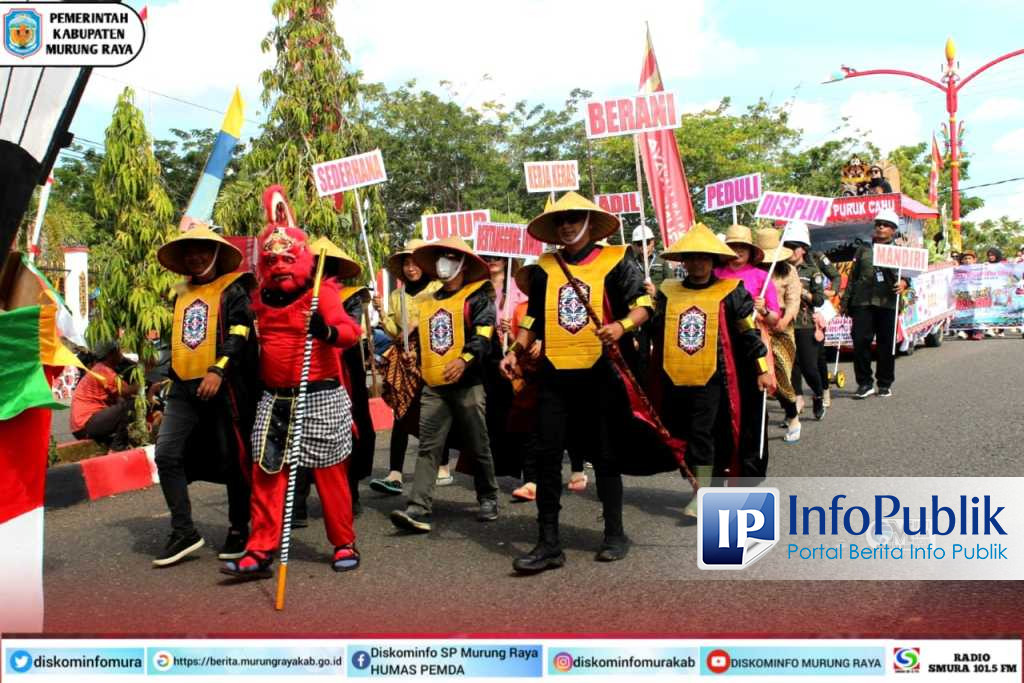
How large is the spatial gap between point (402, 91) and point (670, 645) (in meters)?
27.9

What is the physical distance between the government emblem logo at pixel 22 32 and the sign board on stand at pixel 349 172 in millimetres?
4220

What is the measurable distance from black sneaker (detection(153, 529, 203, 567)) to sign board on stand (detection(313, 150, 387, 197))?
3.84 metres

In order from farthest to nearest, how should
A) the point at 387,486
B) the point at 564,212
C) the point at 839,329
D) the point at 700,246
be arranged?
1. the point at 839,329
2. the point at 387,486
3. the point at 700,246
4. the point at 564,212

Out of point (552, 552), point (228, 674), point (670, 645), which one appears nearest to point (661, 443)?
point (552, 552)

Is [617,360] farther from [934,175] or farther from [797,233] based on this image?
[934,175]

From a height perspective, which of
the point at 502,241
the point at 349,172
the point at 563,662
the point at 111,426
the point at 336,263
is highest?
the point at 349,172

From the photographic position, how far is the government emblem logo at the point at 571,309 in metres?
5.00

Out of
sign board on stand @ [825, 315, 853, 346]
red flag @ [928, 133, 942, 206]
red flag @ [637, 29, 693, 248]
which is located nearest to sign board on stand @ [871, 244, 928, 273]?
red flag @ [637, 29, 693, 248]

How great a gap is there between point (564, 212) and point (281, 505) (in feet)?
6.58

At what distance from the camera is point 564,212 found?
16.7 feet

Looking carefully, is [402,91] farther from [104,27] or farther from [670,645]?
[670,645]

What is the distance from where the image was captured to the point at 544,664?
122 inches

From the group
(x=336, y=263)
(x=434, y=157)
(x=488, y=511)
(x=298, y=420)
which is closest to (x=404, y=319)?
(x=336, y=263)

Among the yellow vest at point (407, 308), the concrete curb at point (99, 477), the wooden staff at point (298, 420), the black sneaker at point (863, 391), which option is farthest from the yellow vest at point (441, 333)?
the black sneaker at point (863, 391)
